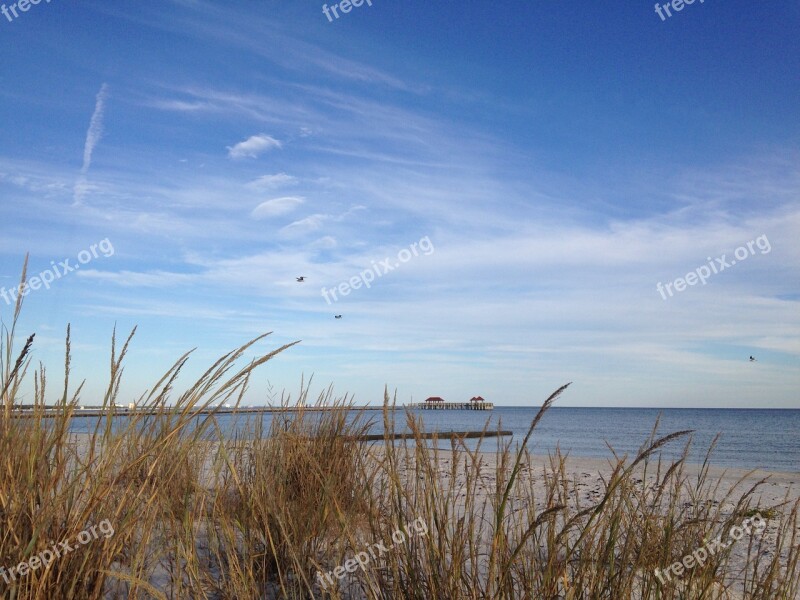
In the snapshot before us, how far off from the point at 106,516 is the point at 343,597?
1.04 metres

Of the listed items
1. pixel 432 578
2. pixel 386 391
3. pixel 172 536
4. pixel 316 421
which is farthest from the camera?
pixel 316 421

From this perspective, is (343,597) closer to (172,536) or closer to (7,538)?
(172,536)

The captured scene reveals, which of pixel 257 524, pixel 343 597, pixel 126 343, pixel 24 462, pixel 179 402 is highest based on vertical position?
pixel 126 343

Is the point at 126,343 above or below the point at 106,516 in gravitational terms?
above

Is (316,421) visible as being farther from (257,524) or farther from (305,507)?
(257,524)

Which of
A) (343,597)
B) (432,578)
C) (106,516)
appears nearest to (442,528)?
(432,578)

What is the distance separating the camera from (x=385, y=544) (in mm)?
2133

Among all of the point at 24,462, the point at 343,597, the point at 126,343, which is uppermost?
the point at 126,343

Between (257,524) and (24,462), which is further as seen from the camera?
(257,524)

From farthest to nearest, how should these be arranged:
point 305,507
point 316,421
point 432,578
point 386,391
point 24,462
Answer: point 316,421 → point 305,507 → point 24,462 → point 386,391 → point 432,578

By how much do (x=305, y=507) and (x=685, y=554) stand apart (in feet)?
5.91

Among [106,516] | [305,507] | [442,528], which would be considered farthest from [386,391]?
[305,507]

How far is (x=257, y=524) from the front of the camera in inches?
112

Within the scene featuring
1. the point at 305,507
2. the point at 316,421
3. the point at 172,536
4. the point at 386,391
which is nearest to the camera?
the point at 386,391
